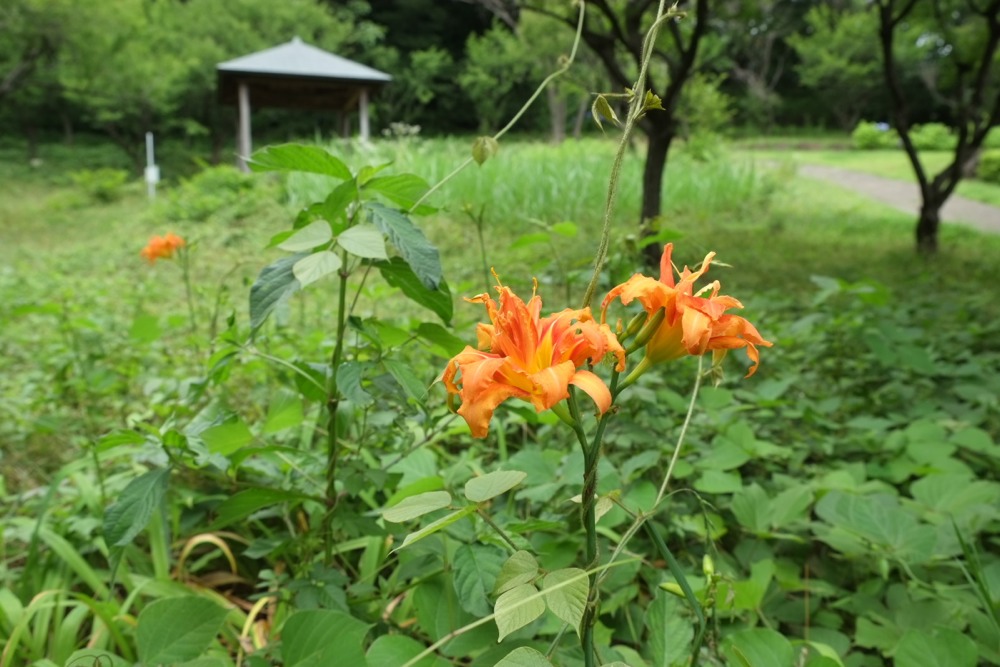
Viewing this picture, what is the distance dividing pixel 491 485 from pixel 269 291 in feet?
1.16

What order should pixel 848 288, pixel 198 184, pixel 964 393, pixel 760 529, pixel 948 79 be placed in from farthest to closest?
1. pixel 198 184
2. pixel 948 79
3. pixel 848 288
4. pixel 964 393
5. pixel 760 529

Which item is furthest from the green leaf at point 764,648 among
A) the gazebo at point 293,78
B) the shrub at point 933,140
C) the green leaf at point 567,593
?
the shrub at point 933,140

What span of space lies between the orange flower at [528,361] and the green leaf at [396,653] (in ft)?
1.00

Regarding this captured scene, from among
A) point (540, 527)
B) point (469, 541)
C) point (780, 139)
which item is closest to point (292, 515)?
point (469, 541)

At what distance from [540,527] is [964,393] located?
1464 mm

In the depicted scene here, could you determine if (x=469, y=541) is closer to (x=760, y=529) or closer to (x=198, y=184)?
(x=760, y=529)

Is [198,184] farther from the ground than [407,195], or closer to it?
closer to it

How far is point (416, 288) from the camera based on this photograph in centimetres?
81

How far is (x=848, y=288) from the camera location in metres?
1.74

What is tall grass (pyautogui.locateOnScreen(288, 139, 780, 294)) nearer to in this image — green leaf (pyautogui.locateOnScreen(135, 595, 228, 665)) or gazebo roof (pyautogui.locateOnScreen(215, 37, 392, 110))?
gazebo roof (pyautogui.locateOnScreen(215, 37, 392, 110))

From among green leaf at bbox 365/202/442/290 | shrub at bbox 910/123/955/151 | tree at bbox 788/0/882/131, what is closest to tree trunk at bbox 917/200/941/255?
green leaf at bbox 365/202/442/290

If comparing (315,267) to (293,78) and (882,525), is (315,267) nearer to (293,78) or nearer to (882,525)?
(882,525)

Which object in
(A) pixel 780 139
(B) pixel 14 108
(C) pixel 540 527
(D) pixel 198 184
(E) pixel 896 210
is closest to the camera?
(C) pixel 540 527

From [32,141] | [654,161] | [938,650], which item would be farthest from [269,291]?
[32,141]
